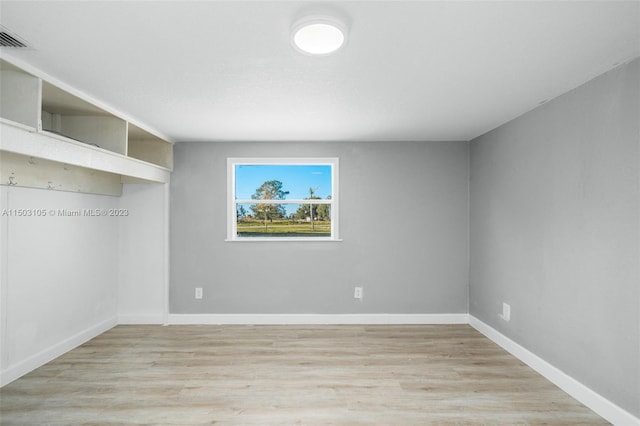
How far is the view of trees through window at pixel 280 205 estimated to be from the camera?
14.8ft

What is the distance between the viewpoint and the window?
14.8ft

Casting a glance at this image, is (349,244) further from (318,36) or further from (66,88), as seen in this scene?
(66,88)

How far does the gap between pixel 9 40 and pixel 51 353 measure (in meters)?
2.74

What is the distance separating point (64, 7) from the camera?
1.54 m

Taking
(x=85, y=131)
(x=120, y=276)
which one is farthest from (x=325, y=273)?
(x=85, y=131)

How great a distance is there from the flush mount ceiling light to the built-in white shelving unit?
178cm

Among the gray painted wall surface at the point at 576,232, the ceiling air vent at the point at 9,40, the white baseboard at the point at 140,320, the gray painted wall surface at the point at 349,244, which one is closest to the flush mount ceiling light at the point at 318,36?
the ceiling air vent at the point at 9,40

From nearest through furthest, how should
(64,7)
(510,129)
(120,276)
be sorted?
(64,7) < (510,129) < (120,276)

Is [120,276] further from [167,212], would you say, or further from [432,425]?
[432,425]

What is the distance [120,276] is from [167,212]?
998mm

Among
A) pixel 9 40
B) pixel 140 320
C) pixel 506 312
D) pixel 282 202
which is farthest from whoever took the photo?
pixel 282 202

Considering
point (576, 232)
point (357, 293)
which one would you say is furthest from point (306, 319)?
point (576, 232)

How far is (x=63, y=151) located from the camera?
251 centimetres

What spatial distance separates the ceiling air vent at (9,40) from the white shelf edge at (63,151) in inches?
17.2
